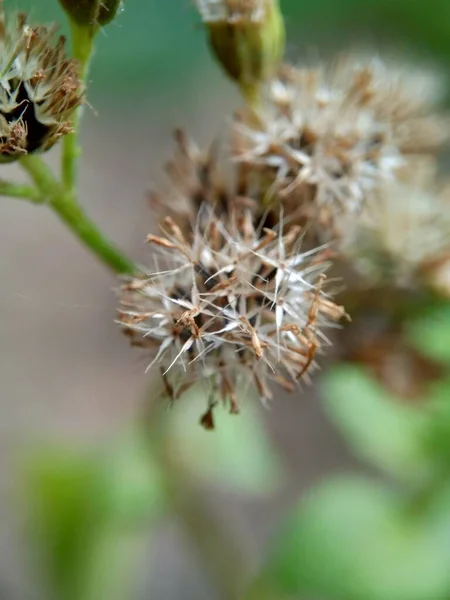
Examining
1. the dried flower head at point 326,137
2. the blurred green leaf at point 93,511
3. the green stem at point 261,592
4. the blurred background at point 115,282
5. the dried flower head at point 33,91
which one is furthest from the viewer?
the blurred background at point 115,282

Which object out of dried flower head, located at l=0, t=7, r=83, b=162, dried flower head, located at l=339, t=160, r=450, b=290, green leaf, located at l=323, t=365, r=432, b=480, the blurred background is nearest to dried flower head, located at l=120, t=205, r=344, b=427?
dried flower head, located at l=0, t=7, r=83, b=162

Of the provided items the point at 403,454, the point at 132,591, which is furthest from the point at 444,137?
the point at 132,591

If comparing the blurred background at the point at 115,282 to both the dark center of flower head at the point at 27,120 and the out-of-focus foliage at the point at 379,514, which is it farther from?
the dark center of flower head at the point at 27,120

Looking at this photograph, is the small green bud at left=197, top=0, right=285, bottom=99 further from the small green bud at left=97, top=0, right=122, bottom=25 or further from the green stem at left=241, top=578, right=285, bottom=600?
the green stem at left=241, top=578, right=285, bottom=600

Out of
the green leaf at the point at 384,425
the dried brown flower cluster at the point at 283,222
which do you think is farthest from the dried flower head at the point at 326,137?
the green leaf at the point at 384,425

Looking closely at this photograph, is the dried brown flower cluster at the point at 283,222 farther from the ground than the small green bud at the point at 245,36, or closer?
closer

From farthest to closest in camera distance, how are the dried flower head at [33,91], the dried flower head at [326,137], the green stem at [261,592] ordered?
the green stem at [261,592]
the dried flower head at [326,137]
the dried flower head at [33,91]
